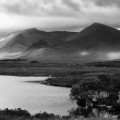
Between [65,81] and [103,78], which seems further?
[65,81]

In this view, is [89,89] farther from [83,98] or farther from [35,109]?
[35,109]

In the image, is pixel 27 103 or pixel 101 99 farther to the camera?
pixel 27 103

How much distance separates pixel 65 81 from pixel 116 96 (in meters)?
70.4

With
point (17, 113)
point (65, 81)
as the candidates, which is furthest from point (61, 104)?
point (65, 81)

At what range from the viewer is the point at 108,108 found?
186 feet

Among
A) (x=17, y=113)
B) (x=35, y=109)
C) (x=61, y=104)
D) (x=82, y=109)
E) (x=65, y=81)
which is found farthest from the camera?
(x=65, y=81)

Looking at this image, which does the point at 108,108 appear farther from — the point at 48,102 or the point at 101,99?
the point at 48,102

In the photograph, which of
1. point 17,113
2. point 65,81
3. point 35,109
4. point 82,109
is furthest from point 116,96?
point 65,81

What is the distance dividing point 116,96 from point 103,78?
962cm

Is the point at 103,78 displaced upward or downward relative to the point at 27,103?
upward

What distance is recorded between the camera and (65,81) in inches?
5167

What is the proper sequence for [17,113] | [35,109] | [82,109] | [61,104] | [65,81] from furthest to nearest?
[65,81] → [61,104] → [35,109] → [82,109] → [17,113]

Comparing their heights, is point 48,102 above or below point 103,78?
below

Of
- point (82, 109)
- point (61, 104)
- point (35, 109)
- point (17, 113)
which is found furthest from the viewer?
point (61, 104)
